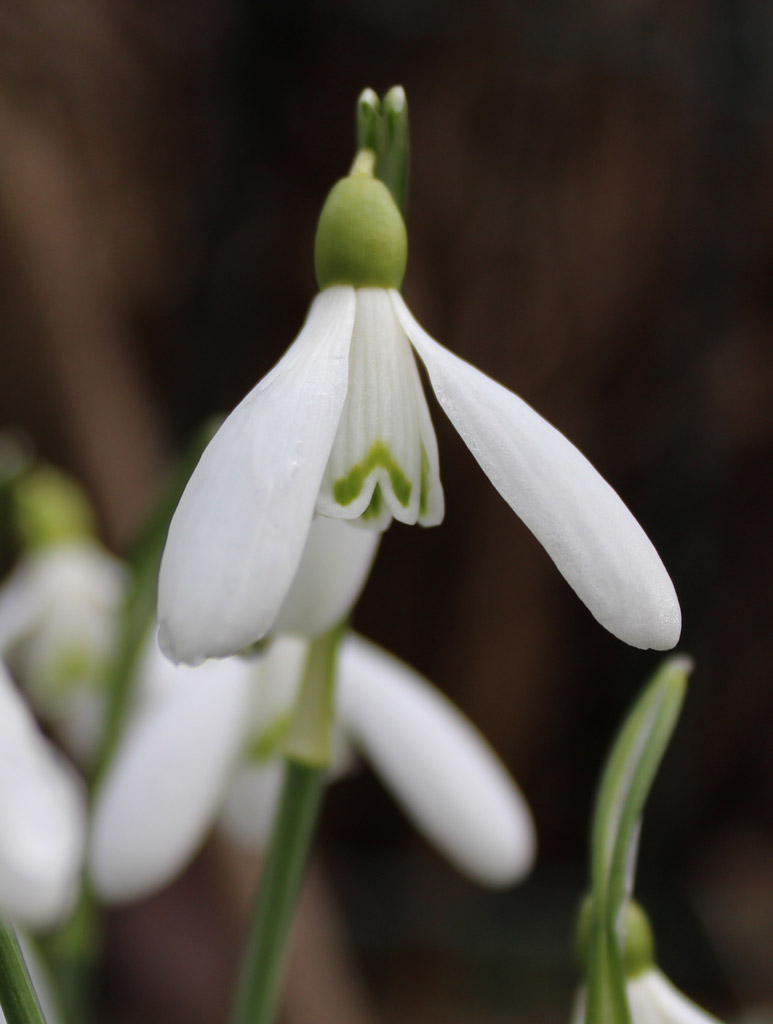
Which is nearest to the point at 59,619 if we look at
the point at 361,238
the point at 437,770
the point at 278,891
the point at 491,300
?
the point at 437,770

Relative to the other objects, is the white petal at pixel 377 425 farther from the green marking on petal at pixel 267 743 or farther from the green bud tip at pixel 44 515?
the green bud tip at pixel 44 515

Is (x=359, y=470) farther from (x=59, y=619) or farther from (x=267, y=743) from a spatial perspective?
(x=59, y=619)

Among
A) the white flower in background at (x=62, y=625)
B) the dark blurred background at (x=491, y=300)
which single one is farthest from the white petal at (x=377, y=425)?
the dark blurred background at (x=491, y=300)

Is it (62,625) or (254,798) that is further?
(62,625)

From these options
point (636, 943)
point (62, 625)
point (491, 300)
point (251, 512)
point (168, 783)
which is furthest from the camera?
point (491, 300)

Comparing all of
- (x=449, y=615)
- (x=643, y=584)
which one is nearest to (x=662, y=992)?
(x=643, y=584)

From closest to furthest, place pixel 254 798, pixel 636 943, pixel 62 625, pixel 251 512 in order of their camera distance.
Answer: pixel 251 512
pixel 636 943
pixel 254 798
pixel 62 625

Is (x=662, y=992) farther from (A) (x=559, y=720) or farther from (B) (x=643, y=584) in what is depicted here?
(A) (x=559, y=720)
